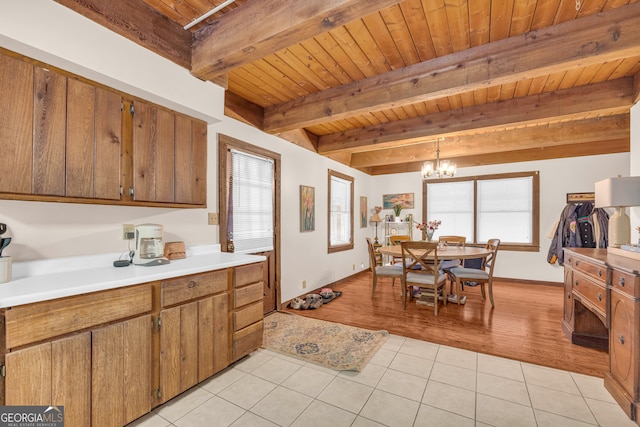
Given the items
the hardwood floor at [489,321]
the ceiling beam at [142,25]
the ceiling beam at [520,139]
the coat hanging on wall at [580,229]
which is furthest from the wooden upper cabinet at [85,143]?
the coat hanging on wall at [580,229]

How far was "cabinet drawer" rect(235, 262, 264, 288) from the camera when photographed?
227cm

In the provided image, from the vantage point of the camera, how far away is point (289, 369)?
A: 2.26 m

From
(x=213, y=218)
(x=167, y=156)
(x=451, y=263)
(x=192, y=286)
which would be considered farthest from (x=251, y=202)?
(x=451, y=263)

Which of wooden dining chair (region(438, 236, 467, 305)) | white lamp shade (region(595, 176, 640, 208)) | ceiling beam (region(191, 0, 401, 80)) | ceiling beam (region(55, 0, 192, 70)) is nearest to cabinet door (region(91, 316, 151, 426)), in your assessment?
ceiling beam (region(55, 0, 192, 70))

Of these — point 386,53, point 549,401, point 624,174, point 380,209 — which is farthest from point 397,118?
point 624,174

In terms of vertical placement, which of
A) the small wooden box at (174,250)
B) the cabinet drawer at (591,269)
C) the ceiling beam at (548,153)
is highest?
the ceiling beam at (548,153)

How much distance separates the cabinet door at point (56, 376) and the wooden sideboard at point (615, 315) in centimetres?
317

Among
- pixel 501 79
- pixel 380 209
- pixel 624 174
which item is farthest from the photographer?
pixel 380 209

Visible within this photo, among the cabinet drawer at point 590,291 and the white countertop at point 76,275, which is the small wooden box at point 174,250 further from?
the cabinet drawer at point 590,291

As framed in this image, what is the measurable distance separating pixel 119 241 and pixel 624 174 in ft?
23.4

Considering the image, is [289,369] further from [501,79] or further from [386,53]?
[501,79]

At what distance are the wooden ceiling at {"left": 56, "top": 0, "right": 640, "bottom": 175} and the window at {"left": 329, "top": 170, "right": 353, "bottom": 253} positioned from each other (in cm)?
172

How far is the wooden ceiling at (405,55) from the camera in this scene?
1.82 meters

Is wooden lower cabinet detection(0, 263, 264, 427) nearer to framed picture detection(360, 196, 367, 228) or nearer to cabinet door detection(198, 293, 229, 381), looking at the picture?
cabinet door detection(198, 293, 229, 381)
